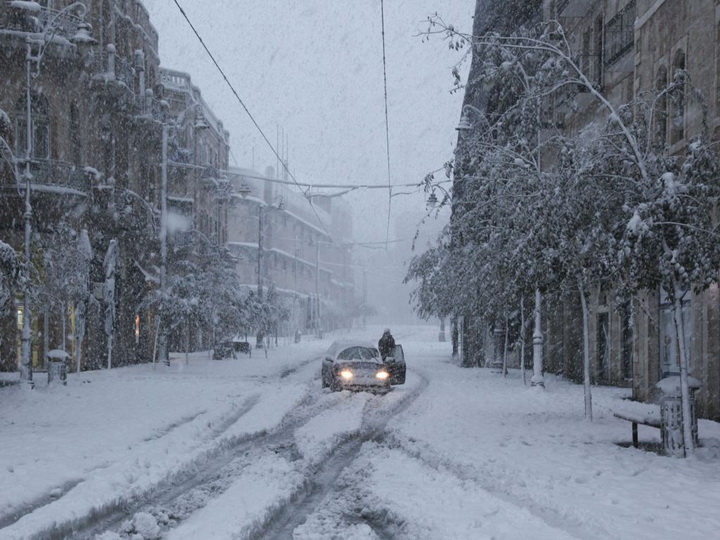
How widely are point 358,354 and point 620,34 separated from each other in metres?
11.2

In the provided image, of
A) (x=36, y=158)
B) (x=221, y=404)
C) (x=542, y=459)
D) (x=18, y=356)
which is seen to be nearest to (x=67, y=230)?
(x=36, y=158)

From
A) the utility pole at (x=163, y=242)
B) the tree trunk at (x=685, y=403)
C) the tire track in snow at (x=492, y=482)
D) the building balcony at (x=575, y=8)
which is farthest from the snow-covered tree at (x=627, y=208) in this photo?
the utility pole at (x=163, y=242)

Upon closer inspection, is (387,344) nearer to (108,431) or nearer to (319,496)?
(108,431)

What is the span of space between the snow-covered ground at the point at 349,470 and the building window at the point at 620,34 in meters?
9.54

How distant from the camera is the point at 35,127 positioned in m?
27.9

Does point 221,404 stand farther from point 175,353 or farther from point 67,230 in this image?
point 175,353

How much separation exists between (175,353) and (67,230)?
21.0m

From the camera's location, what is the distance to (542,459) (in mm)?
10812

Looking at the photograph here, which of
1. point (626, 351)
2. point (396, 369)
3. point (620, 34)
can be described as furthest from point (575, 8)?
point (396, 369)

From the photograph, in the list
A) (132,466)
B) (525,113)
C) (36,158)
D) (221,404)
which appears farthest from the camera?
(36,158)

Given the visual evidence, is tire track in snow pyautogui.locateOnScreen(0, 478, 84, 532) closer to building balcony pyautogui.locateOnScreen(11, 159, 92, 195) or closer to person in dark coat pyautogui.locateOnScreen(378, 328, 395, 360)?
person in dark coat pyautogui.locateOnScreen(378, 328, 395, 360)

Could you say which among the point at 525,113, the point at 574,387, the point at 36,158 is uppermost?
the point at 36,158

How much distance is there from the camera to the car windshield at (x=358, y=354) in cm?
2212

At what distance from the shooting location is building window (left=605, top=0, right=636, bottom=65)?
22.6 m
